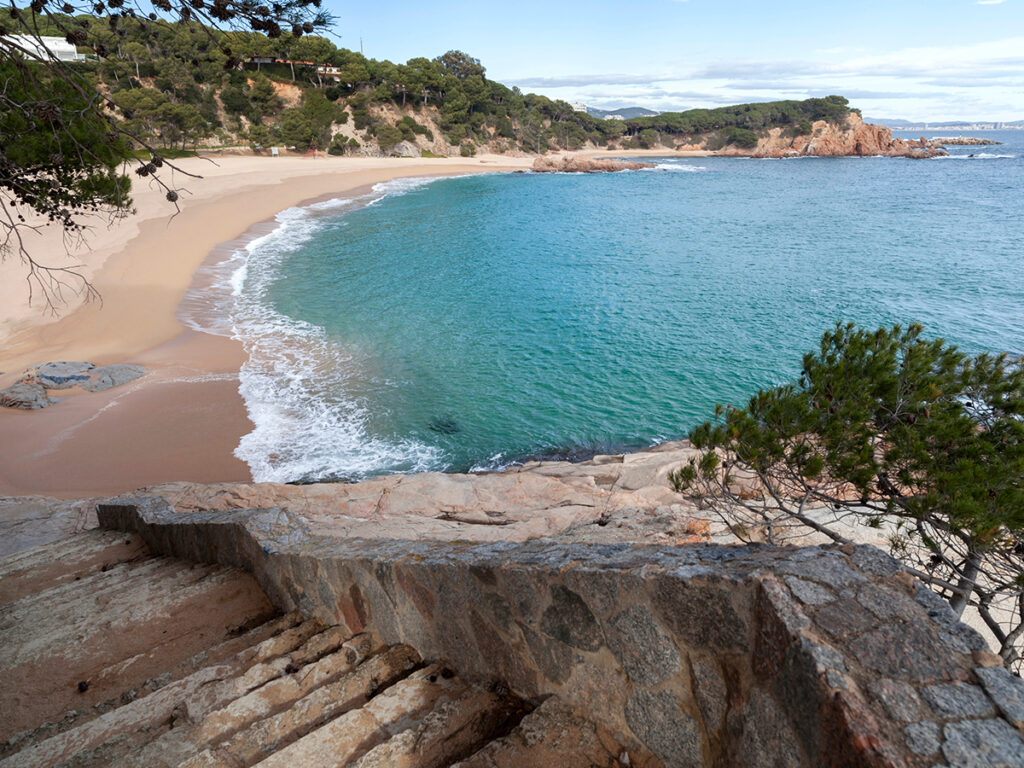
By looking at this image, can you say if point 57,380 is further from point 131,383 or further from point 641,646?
point 641,646

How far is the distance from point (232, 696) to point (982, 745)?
11.1 ft

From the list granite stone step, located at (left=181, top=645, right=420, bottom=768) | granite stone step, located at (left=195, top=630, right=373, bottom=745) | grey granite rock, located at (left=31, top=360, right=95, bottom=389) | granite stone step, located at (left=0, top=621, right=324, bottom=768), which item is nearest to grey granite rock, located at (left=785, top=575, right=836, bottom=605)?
granite stone step, located at (left=181, top=645, right=420, bottom=768)

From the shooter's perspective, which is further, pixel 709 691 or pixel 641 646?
pixel 641 646

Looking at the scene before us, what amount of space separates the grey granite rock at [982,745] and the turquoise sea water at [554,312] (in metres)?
11.3

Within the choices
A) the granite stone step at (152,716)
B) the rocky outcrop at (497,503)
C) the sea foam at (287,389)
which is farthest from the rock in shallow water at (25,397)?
the granite stone step at (152,716)

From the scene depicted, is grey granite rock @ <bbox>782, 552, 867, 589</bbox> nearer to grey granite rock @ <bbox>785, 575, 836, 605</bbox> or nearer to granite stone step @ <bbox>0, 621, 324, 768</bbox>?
grey granite rock @ <bbox>785, 575, 836, 605</bbox>

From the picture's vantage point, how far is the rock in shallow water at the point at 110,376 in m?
15.1

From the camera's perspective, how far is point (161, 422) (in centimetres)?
1354

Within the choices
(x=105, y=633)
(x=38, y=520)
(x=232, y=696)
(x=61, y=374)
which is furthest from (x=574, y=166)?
(x=232, y=696)

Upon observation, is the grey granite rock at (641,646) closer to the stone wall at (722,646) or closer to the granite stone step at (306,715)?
the stone wall at (722,646)

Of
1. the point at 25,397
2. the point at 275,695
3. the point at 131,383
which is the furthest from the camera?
the point at 131,383

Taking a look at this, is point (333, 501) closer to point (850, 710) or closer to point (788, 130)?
point (850, 710)

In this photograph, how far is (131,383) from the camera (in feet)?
50.4

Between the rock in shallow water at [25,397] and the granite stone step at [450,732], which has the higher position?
the granite stone step at [450,732]
